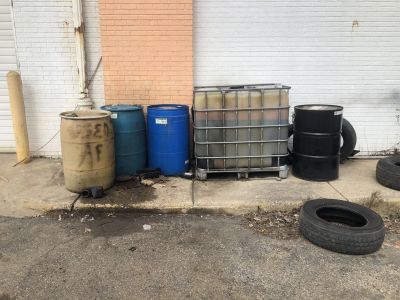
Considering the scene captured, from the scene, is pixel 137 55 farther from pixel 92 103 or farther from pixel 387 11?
pixel 387 11

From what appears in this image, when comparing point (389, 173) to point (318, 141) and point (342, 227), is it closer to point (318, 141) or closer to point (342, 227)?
point (318, 141)

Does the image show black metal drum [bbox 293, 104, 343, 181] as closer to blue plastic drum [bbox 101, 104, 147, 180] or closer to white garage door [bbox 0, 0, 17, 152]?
blue plastic drum [bbox 101, 104, 147, 180]

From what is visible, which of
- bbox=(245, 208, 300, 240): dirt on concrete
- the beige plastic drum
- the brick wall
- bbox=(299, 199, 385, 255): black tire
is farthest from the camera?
the brick wall

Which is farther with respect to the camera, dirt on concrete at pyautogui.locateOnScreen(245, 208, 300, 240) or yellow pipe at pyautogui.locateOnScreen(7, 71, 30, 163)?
yellow pipe at pyautogui.locateOnScreen(7, 71, 30, 163)

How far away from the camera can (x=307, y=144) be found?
5500mm

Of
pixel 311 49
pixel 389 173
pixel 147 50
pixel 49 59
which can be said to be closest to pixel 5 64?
pixel 49 59

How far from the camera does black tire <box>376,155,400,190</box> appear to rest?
511 cm

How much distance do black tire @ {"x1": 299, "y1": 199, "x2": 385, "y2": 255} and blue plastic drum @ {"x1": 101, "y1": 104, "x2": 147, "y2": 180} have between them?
9.16 feet

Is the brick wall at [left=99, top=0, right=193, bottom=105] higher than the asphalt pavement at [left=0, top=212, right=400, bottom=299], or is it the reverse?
the brick wall at [left=99, top=0, right=193, bottom=105]

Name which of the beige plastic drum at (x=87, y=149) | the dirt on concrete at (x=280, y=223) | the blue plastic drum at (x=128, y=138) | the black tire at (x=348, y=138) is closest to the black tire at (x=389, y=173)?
the dirt on concrete at (x=280, y=223)

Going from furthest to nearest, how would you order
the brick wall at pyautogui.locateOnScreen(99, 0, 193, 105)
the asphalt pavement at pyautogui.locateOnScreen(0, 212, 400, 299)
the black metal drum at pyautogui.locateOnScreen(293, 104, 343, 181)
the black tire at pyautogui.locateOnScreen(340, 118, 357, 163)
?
1. the black tire at pyautogui.locateOnScreen(340, 118, 357, 163)
2. the brick wall at pyautogui.locateOnScreen(99, 0, 193, 105)
3. the black metal drum at pyautogui.locateOnScreen(293, 104, 343, 181)
4. the asphalt pavement at pyautogui.locateOnScreen(0, 212, 400, 299)

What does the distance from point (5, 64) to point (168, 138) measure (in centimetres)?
359

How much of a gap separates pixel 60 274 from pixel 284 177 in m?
3.58

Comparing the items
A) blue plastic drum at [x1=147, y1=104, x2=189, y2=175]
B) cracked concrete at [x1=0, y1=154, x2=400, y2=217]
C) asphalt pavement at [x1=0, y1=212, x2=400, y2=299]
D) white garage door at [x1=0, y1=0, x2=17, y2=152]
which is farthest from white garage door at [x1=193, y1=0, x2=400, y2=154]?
white garage door at [x1=0, y1=0, x2=17, y2=152]
